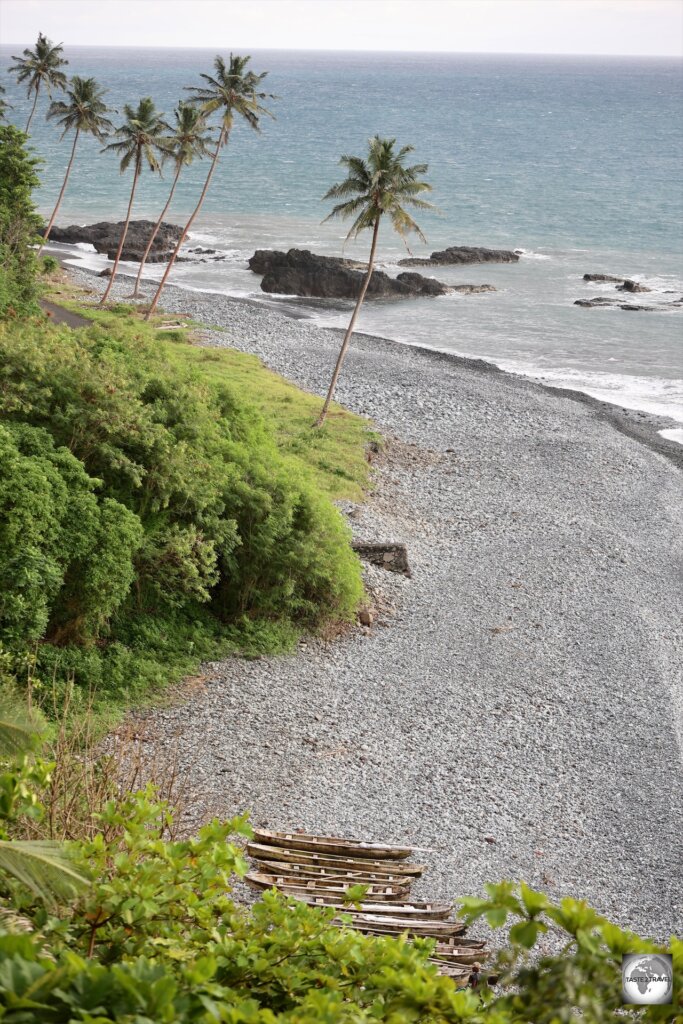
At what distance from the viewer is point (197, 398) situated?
21.8 metres

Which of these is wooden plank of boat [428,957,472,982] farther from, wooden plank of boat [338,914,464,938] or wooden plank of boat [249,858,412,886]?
wooden plank of boat [249,858,412,886]

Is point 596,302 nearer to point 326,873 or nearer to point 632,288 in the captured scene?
point 632,288

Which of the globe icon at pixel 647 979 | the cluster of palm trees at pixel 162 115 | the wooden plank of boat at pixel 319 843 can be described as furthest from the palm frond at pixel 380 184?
the globe icon at pixel 647 979

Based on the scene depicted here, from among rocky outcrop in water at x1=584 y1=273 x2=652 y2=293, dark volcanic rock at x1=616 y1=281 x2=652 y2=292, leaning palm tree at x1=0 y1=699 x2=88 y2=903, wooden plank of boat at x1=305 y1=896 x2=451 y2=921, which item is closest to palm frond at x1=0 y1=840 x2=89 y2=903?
Result: leaning palm tree at x1=0 y1=699 x2=88 y2=903

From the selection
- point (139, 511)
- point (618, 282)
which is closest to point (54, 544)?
point (139, 511)

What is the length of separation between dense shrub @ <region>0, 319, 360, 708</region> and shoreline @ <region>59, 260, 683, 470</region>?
21.9m

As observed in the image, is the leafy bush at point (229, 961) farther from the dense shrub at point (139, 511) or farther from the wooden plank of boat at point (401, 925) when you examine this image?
the dense shrub at point (139, 511)

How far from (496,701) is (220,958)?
15.8 m

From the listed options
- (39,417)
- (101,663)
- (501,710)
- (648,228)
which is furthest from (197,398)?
(648,228)

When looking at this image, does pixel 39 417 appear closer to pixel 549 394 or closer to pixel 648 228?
pixel 549 394

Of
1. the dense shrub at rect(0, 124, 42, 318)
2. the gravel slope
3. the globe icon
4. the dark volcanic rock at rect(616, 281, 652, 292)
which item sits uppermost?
the dark volcanic rock at rect(616, 281, 652, 292)

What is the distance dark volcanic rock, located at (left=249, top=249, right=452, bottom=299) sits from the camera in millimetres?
66125

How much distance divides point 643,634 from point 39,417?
16240mm

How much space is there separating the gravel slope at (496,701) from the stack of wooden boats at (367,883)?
141cm
